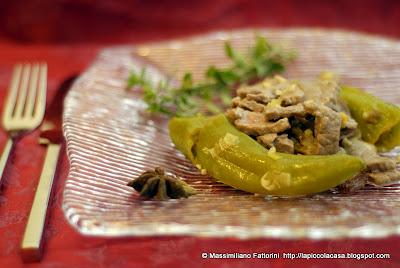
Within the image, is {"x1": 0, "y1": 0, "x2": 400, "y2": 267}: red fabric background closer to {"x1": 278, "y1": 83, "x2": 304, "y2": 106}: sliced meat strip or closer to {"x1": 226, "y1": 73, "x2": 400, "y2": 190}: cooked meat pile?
{"x1": 226, "y1": 73, "x2": 400, "y2": 190}: cooked meat pile

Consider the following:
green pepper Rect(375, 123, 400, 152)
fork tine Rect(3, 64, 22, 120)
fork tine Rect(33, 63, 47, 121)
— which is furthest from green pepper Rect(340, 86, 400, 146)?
fork tine Rect(3, 64, 22, 120)

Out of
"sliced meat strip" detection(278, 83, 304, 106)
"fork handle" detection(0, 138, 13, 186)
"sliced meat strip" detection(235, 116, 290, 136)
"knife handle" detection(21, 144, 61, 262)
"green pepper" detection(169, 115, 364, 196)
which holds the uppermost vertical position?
"sliced meat strip" detection(278, 83, 304, 106)

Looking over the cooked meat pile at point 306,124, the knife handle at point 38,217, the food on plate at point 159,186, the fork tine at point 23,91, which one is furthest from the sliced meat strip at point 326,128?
the fork tine at point 23,91

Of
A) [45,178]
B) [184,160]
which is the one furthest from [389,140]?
[45,178]

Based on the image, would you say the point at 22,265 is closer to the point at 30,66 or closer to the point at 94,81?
the point at 94,81

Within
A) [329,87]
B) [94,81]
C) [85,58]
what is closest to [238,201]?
[329,87]
